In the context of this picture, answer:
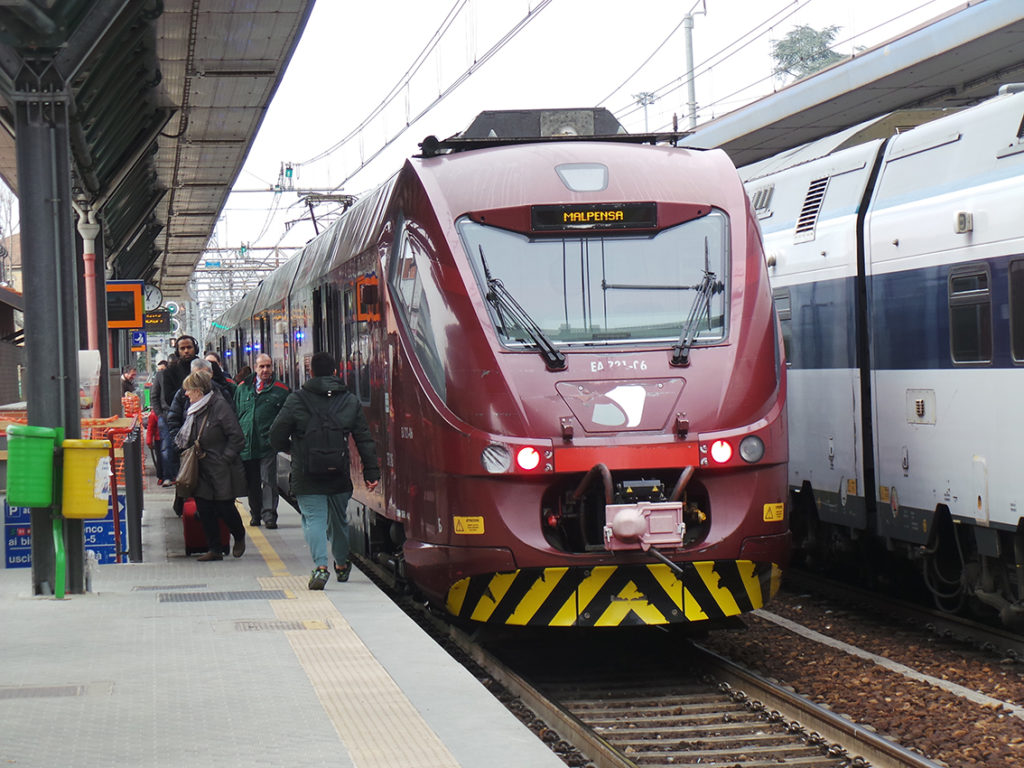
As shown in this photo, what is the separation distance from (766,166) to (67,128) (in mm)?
6911

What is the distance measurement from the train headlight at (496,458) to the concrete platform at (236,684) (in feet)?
3.22

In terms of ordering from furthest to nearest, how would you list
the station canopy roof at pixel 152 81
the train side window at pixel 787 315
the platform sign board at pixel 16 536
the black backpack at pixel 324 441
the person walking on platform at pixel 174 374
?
the person walking on platform at pixel 174 374 → the train side window at pixel 787 315 → the platform sign board at pixel 16 536 → the black backpack at pixel 324 441 → the station canopy roof at pixel 152 81

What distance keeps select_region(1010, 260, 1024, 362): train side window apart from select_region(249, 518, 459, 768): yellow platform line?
163 inches

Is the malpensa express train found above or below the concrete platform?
above

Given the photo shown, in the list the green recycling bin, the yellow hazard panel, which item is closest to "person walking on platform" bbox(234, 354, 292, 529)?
the green recycling bin

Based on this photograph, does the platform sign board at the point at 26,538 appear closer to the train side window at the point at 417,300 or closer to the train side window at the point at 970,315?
the train side window at the point at 417,300

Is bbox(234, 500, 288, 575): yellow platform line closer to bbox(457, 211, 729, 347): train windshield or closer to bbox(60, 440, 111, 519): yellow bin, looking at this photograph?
bbox(60, 440, 111, 519): yellow bin

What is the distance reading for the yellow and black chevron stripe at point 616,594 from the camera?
822 centimetres

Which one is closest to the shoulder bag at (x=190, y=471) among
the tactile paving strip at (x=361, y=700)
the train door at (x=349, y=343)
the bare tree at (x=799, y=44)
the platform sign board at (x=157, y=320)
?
the train door at (x=349, y=343)

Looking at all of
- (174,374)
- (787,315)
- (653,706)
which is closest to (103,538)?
(174,374)

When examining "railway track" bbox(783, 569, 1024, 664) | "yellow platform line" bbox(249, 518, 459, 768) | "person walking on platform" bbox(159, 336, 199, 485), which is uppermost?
"person walking on platform" bbox(159, 336, 199, 485)

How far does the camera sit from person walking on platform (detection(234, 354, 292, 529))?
1362cm

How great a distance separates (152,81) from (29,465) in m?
6.75

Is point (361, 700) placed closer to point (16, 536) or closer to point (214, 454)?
point (214, 454)
